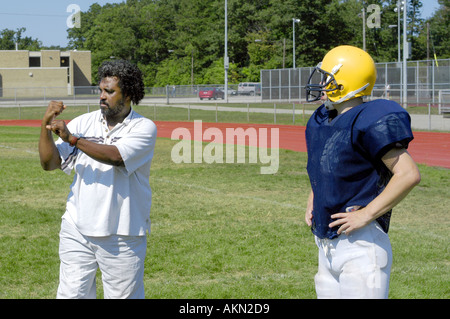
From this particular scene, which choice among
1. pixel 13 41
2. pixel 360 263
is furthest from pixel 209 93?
pixel 13 41

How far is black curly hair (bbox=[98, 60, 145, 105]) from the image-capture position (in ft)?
13.9

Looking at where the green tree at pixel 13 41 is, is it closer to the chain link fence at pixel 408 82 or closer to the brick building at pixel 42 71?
the brick building at pixel 42 71

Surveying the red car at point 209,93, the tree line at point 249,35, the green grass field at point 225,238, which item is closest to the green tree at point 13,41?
the tree line at point 249,35

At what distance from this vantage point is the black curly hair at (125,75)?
4.23m

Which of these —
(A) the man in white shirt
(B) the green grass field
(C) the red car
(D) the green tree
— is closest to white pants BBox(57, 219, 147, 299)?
(A) the man in white shirt

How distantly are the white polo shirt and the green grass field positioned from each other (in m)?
2.08

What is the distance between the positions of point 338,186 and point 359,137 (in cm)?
28

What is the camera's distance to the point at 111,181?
3.98 meters

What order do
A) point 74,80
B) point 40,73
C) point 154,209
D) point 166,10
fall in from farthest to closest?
point 166,10
point 74,80
point 40,73
point 154,209

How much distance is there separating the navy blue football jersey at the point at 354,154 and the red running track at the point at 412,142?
544 inches

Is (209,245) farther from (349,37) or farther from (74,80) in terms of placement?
(74,80)

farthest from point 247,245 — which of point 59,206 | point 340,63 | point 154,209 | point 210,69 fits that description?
point 210,69

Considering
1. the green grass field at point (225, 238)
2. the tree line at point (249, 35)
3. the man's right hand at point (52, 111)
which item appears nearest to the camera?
the man's right hand at point (52, 111)

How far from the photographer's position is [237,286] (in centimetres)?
622
